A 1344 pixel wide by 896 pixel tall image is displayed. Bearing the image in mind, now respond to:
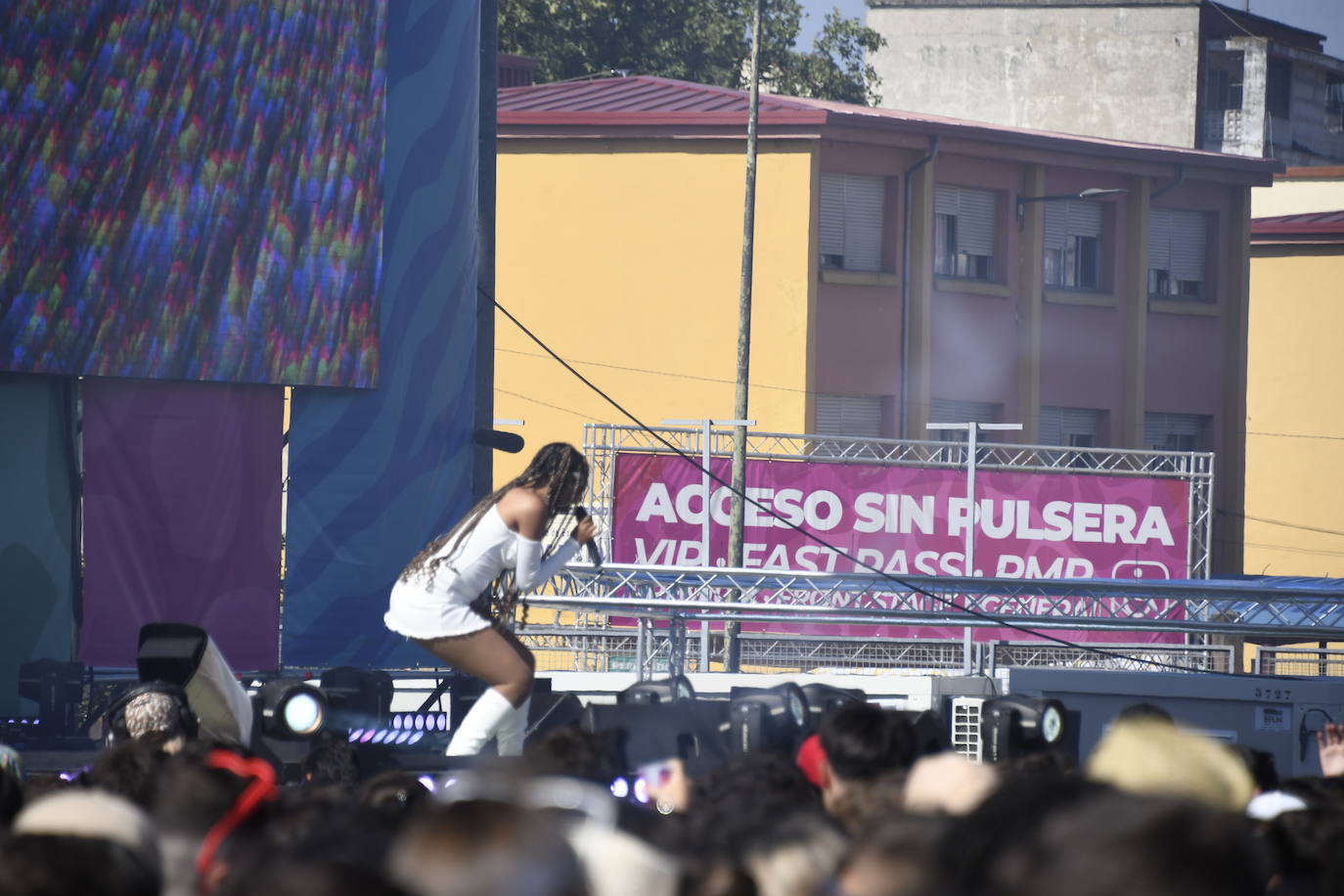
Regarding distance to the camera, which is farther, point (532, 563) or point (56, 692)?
point (56, 692)

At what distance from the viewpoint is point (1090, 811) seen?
74.2 inches

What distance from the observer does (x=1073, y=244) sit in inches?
1168

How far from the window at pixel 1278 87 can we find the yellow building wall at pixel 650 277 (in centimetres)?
2300

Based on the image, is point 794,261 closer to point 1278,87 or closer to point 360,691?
point 360,691

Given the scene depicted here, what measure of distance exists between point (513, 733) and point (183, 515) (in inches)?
118

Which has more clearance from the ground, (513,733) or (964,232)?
(964,232)

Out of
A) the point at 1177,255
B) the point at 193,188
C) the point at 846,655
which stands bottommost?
the point at 846,655

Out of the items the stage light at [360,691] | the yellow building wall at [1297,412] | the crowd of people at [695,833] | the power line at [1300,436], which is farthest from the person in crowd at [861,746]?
the power line at [1300,436]

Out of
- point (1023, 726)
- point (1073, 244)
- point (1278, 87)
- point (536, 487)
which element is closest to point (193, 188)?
point (536, 487)

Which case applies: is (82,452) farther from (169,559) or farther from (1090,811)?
(1090,811)

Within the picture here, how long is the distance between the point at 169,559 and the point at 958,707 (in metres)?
3.95

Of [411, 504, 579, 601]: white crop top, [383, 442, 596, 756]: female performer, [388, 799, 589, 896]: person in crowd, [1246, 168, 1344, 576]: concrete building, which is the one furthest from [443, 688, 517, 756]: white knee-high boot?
[1246, 168, 1344, 576]: concrete building

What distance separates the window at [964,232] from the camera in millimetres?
27812

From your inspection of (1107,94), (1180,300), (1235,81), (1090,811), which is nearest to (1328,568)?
(1180,300)
